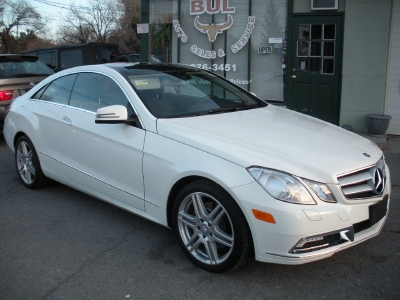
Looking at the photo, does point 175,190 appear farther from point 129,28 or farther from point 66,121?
point 129,28

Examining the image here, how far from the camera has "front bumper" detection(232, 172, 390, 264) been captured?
3.13 m

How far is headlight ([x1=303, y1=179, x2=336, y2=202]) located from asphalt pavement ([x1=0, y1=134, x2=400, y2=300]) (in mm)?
677

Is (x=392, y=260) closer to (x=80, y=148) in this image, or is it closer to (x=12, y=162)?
(x=80, y=148)

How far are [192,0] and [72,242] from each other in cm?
710

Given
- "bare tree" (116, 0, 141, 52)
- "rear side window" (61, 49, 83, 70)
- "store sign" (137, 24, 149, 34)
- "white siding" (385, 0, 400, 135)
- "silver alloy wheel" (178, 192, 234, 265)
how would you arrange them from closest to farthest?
"silver alloy wheel" (178, 192, 234, 265) → "white siding" (385, 0, 400, 135) → "store sign" (137, 24, 149, 34) → "rear side window" (61, 49, 83, 70) → "bare tree" (116, 0, 141, 52)

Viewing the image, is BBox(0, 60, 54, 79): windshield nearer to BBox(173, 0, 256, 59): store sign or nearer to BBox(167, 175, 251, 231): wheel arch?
BBox(173, 0, 256, 59): store sign

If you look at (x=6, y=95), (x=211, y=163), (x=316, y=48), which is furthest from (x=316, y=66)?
(x=211, y=163)

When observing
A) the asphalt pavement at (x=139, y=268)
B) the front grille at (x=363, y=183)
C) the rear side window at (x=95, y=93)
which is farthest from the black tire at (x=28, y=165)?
the front grille at (x=363, y=183)

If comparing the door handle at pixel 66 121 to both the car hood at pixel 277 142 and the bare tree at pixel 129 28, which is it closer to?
the car hood at pixel 277 142

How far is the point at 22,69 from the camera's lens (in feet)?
29.4

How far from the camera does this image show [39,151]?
5336 millimetres

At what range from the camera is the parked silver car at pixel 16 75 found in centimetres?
826

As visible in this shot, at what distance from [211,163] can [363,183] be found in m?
1.14

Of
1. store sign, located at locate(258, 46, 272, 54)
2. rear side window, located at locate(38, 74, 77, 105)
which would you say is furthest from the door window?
rear side window, located at locate(38, 74, 77, 105)
